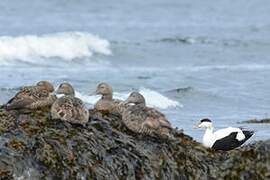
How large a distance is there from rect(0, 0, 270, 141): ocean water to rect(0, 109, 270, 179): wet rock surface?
3.06 meters

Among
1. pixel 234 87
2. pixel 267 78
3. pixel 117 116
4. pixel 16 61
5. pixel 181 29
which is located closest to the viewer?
pixel 117 116

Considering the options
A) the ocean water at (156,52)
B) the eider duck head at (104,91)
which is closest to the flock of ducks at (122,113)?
the eider duck head at (104,91)

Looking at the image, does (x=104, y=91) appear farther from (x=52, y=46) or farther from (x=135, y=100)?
(x=52, y=46)

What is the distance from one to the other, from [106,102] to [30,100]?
1263 mm

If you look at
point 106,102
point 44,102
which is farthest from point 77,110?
point 106,102

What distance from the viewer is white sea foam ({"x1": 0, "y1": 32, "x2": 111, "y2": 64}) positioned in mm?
26594

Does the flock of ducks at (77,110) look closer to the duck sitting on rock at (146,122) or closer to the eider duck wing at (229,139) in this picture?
the duck sitting on rock at (146,122)

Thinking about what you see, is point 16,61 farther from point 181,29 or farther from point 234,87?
point 181,29

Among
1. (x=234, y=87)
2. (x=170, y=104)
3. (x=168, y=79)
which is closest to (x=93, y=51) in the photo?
(x=168, y=79)

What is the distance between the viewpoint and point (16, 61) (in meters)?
25.3

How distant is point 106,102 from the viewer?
10445 millimetres

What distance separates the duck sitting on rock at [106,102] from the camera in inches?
393

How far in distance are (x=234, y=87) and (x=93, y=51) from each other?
9.92 metres

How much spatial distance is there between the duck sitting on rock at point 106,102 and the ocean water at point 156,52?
1.79m
